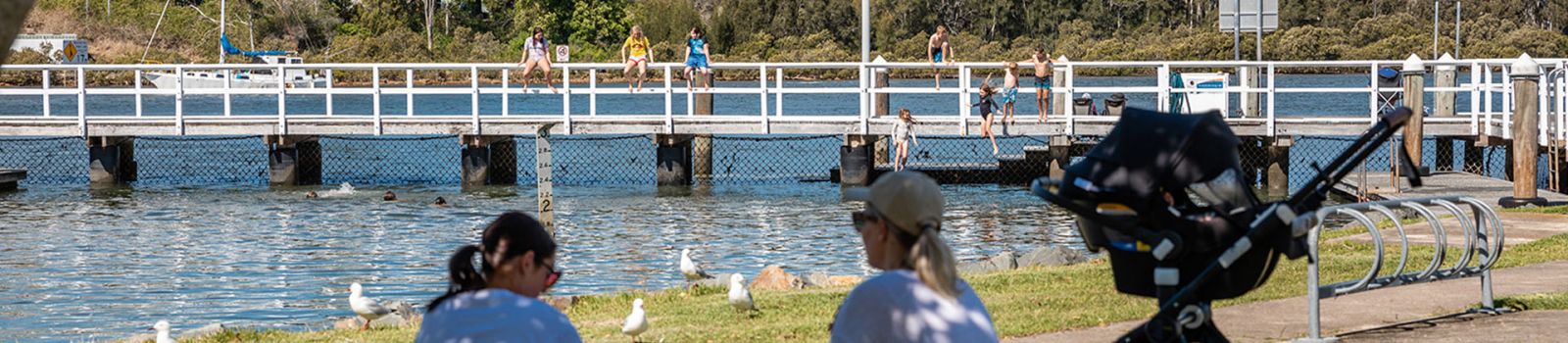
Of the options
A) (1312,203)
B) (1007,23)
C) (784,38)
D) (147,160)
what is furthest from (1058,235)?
(1007,23)

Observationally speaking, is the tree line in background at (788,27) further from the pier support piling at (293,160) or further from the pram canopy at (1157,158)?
the pram canopy at (1157,158)

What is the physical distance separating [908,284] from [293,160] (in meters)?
27.5

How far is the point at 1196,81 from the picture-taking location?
31.2 m

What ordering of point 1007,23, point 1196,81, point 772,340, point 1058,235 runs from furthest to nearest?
1. point 1007,23
2. point 1196,81
3. point 1058,235
4. point 772,340

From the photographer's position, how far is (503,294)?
5.23m

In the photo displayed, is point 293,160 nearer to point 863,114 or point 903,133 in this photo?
point 863,114

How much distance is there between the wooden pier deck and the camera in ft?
70.7

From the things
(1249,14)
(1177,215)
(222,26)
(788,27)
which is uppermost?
(788,27)

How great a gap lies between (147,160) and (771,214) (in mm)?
19863

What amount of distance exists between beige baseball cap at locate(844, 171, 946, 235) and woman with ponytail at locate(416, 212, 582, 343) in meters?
0.91

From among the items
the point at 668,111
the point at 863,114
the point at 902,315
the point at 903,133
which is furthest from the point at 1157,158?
the point at 668,111

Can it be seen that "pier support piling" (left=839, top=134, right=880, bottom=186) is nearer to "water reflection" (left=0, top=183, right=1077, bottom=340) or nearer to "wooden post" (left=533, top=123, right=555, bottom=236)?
"water reflection" (left=0, top=183, right=1077, bottom=340)

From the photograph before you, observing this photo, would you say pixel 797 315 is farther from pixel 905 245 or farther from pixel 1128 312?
pixel 905 245

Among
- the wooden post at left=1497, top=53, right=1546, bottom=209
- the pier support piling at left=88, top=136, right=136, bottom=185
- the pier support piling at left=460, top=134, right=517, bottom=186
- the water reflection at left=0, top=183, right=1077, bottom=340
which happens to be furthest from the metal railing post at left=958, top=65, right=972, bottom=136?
the pier support piling at left=88, top=136, right=136, bottom=185
